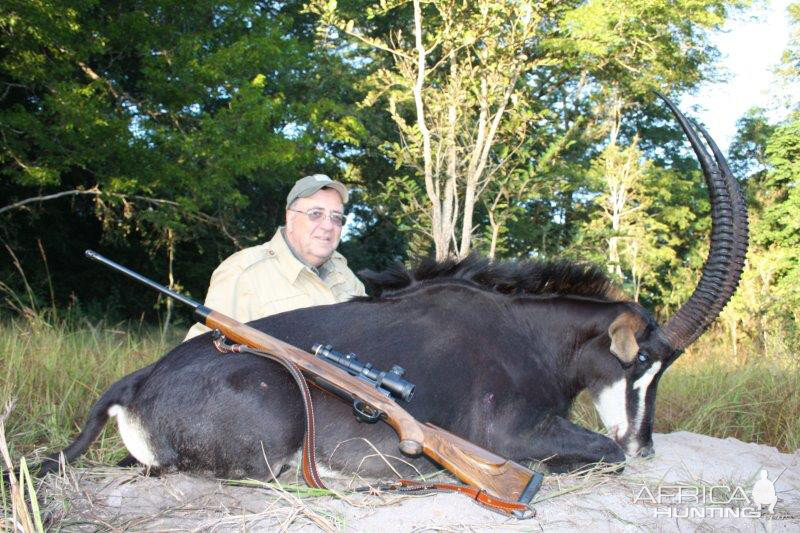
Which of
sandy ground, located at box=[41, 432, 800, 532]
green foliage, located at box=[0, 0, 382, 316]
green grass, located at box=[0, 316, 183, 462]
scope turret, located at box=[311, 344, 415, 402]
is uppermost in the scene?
green foliage, located at box=[0, 0, 382, 316]

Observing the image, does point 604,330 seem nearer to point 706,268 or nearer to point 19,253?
point 706,268

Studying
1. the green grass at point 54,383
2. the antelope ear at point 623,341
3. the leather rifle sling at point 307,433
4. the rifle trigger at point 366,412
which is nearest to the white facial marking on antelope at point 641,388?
the antelope ear at point 623,341

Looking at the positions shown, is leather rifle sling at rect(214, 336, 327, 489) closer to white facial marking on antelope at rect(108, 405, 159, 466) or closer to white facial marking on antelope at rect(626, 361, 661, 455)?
white facial marking on antelope at rect(108, 405, 159, 466)

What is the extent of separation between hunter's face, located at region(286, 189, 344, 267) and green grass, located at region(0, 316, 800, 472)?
1774mm

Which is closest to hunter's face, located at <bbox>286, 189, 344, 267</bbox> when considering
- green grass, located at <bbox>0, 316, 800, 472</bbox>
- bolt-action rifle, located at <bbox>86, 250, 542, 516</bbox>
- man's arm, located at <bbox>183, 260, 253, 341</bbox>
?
man's arm, located at <bbox>183, 260, 253, 341</bbox>

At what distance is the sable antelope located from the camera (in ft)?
11.1

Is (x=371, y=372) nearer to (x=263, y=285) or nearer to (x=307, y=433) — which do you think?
(x=307, y=433)

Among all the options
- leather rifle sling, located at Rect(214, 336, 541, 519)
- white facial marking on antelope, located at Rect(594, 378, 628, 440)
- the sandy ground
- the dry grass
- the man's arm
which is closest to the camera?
the sandy ground

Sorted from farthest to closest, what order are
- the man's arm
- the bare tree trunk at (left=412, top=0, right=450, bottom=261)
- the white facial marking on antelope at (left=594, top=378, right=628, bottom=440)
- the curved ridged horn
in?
the bare tree trunk at (left=412, top=0, right=450, bottom=261) → the man's arm → the curved ridged horn → the white facial marking on antelope at (left=594, top=378, right=628, bottom=440)

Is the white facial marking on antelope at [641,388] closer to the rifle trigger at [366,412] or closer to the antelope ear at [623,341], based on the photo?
the antelope ear at [623,341]

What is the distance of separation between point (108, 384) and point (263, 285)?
6.66ft

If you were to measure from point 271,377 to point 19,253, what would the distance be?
12.8 m

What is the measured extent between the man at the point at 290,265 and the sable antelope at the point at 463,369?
1.04 metres

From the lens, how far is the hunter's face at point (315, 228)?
16.3 ft
